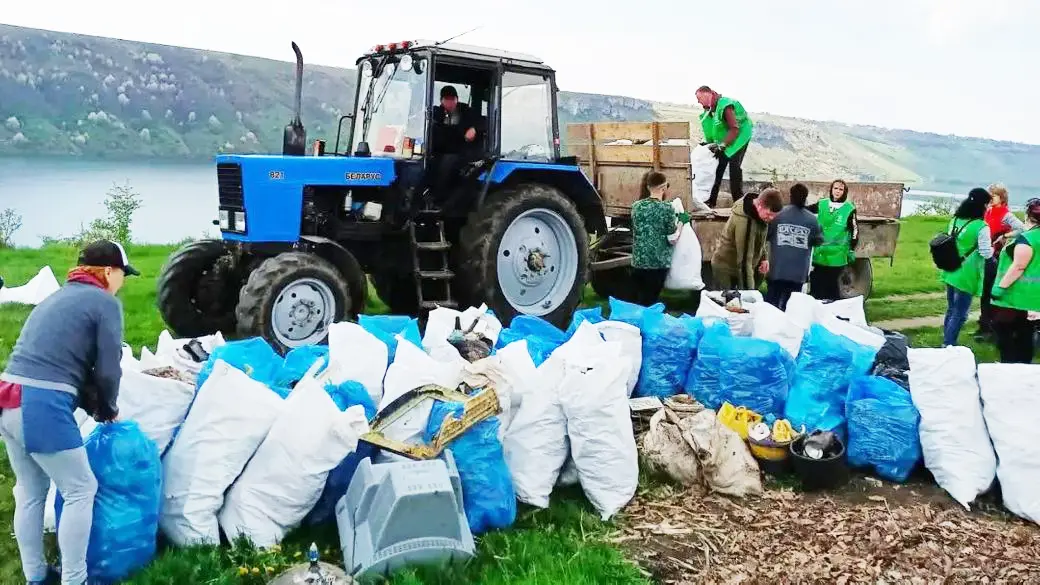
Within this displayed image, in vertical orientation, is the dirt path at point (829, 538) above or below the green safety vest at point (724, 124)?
below

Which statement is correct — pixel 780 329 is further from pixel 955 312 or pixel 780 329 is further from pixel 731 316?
pixel 955 312

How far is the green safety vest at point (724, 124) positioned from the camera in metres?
8.38

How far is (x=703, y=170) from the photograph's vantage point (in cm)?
859

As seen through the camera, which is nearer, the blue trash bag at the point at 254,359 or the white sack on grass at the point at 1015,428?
the white sack on grass at the point at 1015,428

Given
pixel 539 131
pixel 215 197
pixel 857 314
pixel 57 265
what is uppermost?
pixel 539 131

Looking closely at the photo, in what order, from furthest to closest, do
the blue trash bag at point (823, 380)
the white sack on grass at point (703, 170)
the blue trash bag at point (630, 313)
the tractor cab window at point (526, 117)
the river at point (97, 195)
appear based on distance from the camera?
the river at point (97, 195)
the white sack on grass at point (703, 170)
the tractor cab window at point (526, 117)
the blue trash bag at point (630, 313)
the blue trash bag at point (823, 380)

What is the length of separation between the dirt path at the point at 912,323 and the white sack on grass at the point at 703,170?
203cm

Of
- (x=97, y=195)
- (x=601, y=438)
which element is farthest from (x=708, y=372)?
(x=97, y=195)

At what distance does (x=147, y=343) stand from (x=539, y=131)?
324 cm

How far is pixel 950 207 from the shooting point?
2380cm

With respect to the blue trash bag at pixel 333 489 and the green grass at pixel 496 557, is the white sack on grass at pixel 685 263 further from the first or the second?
the blue trash bag at pixel 333 489

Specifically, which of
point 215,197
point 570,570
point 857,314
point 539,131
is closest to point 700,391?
point 857,314

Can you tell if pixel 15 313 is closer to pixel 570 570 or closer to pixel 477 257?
pixel 477 257

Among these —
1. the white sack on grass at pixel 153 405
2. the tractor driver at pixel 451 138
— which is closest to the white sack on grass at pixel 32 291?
the tractor driver at pixel 451 138
